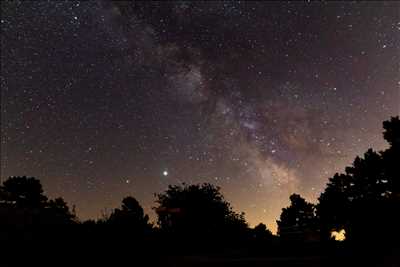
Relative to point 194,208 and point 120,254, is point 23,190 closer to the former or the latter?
point 194,208

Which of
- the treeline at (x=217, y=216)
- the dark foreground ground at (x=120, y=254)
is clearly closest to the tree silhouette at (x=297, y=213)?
the treeline at (x=217, y=216)

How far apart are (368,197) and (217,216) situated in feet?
55.3

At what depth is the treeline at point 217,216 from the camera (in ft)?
54.3

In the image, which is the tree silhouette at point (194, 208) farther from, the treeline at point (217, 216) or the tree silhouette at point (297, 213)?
the tree silhouette at point (297, 213)

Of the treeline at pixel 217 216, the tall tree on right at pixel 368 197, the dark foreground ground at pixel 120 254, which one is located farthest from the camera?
the tall tree on right at pixel 368 197

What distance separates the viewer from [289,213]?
7300cm

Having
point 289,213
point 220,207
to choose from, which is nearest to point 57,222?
point 220,207

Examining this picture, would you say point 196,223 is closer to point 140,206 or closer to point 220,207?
point 220,207

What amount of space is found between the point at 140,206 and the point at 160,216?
18.4 meters

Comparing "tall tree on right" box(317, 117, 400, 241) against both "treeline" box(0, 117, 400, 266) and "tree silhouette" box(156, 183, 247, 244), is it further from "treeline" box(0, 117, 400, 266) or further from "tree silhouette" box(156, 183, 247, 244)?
"tree silhouette" box(156, 183, 247, 244)

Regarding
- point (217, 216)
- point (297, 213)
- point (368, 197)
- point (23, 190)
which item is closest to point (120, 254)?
point (368, 197)

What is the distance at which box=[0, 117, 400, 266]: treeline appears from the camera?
16.6 m

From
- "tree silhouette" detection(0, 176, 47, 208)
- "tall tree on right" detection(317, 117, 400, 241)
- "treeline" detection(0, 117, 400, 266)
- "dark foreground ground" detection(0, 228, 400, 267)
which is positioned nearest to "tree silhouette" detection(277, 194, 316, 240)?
"treeline" detection(0, 117, 400, 266)

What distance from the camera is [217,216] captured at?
46.6 m
